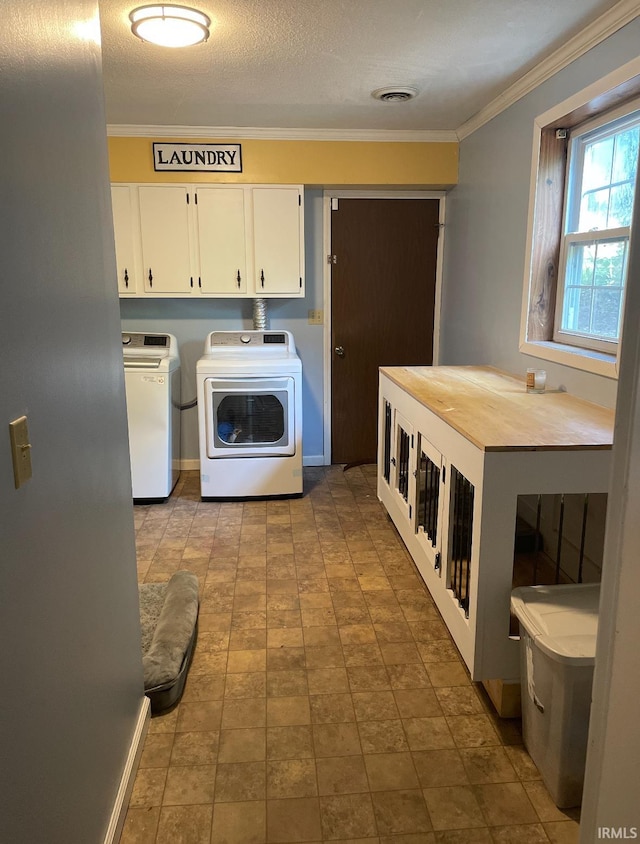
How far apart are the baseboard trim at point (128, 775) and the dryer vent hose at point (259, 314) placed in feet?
9.43

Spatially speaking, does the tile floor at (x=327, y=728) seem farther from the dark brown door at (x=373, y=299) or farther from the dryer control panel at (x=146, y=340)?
the dark brown door at (x=373, y=299)

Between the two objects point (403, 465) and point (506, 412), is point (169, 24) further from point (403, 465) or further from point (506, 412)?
point (403, 465)

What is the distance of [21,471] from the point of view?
3.38 ft

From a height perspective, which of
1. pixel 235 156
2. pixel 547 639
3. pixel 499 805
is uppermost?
pixel 235 156

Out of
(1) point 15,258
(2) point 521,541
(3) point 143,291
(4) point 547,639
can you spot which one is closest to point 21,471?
(1) point 15,258

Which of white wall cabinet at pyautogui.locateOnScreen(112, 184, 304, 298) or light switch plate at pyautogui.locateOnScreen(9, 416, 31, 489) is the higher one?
white wall cabinet at pyautogui.locateOnScreen(112, 184, 304, 298)

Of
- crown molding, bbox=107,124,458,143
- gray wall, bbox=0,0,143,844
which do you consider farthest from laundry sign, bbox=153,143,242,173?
gray wall, bbox=0,0,143,844

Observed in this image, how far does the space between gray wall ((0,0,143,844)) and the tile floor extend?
11.9 inches

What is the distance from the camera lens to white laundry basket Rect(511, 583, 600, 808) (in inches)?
63.0

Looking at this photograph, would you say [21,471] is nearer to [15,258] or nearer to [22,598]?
[22,598]

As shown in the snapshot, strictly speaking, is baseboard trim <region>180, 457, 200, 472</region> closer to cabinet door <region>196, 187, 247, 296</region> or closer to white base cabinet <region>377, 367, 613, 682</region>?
cabinet door <region>196, 187, 247, 296</region>

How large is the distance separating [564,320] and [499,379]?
1.37 feet

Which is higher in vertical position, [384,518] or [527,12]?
[527,12]

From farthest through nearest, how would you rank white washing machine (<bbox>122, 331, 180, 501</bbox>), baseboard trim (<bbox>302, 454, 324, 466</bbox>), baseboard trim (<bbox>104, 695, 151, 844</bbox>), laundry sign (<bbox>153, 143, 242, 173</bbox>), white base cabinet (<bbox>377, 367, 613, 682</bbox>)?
baseboard trim (<bbox>302, 454, 324, 466</bbox>)
laundry sign (<bbox>153, 143, 242, 173</bbox>)
white washing machine (<bbox>122, 331, 180, 501</bbox>)
white base cabinet (<bbox>377, 367, 613, 682</bbox>)
baseboard trim (<bbox>104, 695, 151, 844</bbox>)
